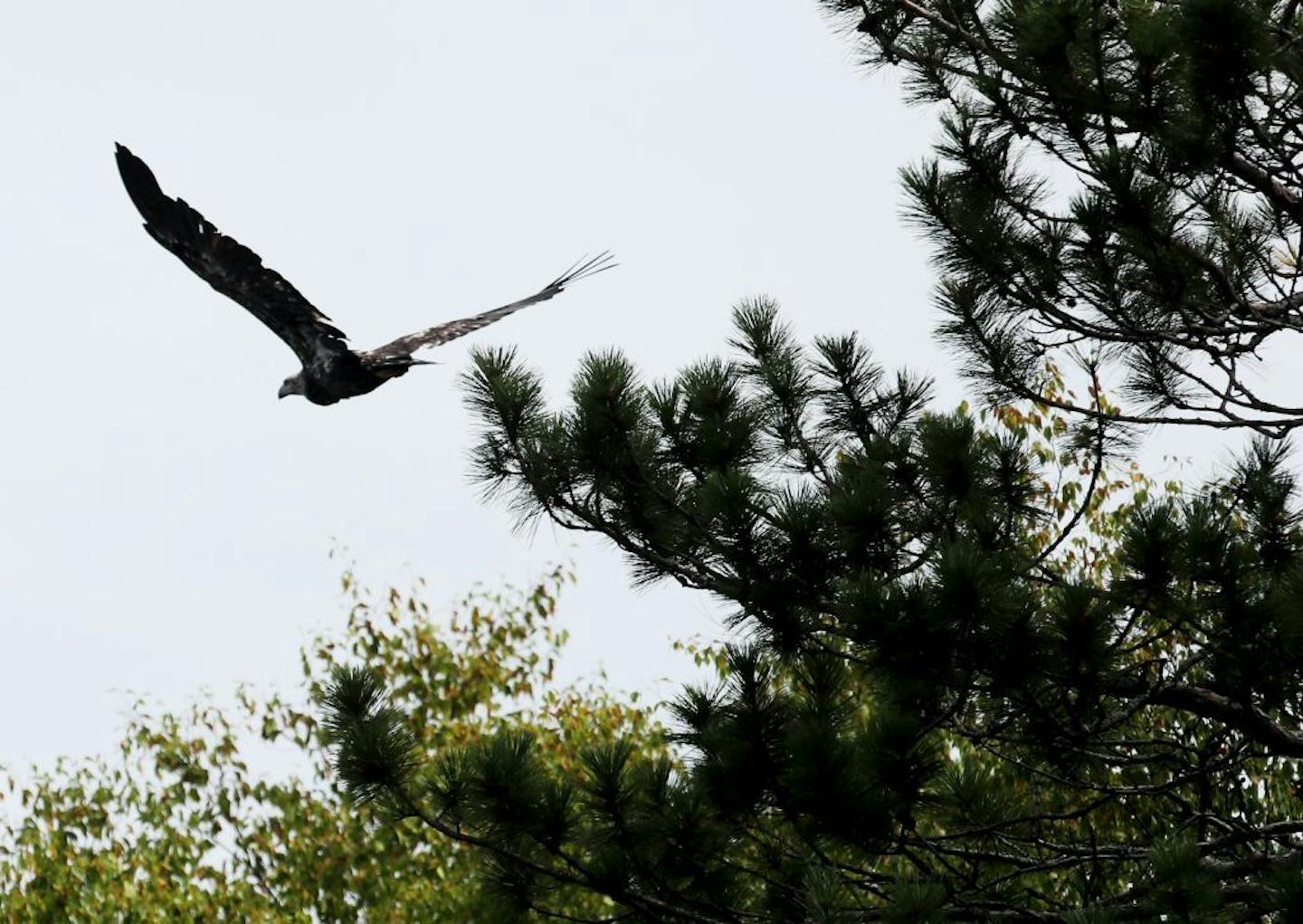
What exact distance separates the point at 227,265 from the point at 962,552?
466 centimetres

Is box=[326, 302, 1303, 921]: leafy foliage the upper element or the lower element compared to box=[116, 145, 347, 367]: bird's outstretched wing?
lower

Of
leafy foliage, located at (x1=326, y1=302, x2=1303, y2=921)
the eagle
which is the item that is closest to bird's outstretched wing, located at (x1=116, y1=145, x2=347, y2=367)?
the eagle


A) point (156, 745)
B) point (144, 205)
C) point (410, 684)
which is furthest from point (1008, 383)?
point (156, 745)

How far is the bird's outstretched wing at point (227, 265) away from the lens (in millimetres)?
8453

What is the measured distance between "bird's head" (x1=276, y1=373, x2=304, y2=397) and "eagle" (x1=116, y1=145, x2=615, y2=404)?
0.14 feet

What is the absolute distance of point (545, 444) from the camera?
707 cm

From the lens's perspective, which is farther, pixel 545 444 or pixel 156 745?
pixel 156 745

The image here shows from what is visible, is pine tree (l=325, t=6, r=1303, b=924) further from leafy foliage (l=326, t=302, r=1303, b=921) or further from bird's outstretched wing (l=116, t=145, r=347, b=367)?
bird's outstretched wing (l=116, t=145, r=347, b=367)

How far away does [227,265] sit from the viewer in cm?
859

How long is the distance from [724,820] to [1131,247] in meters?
2.54

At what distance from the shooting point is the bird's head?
9.03m

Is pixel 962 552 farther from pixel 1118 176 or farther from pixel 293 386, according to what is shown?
pixel 293 386

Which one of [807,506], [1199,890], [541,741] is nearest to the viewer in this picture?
[1199,890]

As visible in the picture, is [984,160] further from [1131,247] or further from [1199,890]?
[1199,890]
